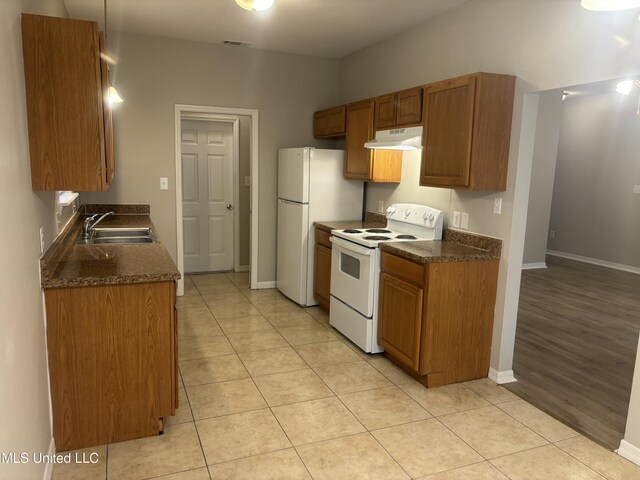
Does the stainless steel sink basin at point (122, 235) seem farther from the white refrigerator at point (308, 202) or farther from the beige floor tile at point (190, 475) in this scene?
the beige floor tile at point (190, 475)

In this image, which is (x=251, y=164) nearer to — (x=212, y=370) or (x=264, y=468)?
(x=212, y=370)

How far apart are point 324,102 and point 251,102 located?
0.88 metres

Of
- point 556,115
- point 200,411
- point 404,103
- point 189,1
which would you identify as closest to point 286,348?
point 200,411

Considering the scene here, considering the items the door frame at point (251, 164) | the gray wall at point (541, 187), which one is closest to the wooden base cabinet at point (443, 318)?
the door frame at point (251, 164)

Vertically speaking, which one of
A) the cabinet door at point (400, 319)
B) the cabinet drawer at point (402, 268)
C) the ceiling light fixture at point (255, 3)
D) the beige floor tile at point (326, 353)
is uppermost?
the ceiling light fixture at point (255, 3)

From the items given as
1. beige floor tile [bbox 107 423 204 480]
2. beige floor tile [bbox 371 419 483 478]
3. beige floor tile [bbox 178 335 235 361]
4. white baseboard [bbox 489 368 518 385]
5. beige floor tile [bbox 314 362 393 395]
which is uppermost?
white baseboard [bbox 489 368 518 385]

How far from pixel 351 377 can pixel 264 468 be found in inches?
44.8

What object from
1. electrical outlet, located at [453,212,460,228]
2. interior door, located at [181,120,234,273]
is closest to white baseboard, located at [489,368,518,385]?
electrical outlet, located at [453,212,460,228]

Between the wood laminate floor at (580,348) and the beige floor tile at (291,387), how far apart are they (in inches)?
51.7

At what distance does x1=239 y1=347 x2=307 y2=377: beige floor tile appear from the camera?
132 inches

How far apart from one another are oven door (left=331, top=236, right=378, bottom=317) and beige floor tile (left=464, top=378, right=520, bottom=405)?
887mm

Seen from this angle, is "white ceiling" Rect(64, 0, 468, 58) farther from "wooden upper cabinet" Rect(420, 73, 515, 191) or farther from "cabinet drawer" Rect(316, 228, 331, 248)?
"cabinet drawer" Rect(316, 228, 331, 248)

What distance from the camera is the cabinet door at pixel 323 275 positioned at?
4460 millimetres

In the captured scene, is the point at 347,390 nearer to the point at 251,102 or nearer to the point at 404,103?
the point at 404,103
